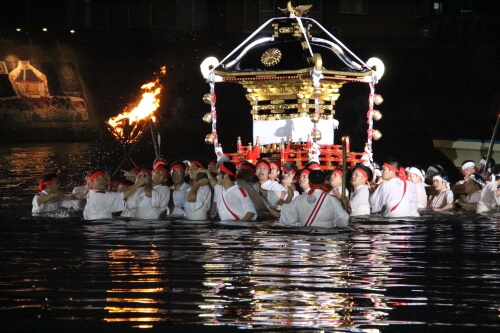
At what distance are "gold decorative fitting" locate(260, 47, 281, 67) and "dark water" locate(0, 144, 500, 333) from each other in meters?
4.86

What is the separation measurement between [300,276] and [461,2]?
119 ft

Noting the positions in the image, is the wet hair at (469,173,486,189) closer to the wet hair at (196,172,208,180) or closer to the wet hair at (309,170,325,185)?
the wet hair at (196,172,208,180)

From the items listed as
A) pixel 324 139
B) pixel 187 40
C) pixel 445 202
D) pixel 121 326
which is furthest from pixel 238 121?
pixel 121 326

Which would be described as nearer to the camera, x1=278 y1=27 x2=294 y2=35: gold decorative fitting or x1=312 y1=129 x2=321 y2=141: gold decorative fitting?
x1=312 y1=129 x2=321 y2=141: gold decorative fitting

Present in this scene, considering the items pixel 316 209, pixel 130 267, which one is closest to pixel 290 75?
pixel 316 209

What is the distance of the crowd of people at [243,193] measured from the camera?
13938 millimetres

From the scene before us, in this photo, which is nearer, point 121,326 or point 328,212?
point 121,326

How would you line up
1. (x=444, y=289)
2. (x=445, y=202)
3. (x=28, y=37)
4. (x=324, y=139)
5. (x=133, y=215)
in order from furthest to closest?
(x=28, y=37) < (x=324, y=139) < (x=445, y=202) < (x=133, y=215) < (x=444, y=289)

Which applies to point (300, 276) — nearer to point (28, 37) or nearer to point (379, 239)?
point (379, 239)

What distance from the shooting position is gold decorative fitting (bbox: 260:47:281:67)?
63.9ft

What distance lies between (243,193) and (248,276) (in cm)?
331

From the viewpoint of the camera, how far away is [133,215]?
1497 centimetres

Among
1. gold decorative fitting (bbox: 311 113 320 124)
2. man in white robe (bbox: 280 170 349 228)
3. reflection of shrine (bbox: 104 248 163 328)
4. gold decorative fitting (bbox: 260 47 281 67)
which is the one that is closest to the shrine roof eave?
gold decorative fitting (bbox: 260 47 281 67)

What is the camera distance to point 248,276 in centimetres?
1060
